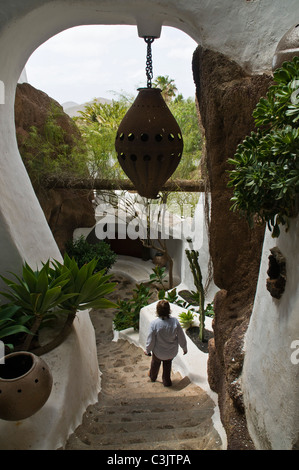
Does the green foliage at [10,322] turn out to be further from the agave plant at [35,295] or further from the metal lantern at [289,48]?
the metal lantern at [289,48]

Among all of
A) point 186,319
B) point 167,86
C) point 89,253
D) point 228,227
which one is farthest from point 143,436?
point 167,86

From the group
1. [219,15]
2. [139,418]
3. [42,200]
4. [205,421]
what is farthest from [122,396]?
[42,200]

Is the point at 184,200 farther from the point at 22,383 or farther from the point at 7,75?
the point at 22,383

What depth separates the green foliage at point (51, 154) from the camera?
27.3 feet

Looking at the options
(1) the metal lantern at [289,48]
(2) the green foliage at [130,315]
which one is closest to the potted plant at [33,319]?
(1) the metal lantern at [289,48]

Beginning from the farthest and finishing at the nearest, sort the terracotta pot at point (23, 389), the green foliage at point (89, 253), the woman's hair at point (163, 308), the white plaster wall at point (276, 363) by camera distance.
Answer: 1. the green foliage at point (89, 253)
2. the woman's hair at point (163, 308)
3. the terracotta pot at point (23, 389)
4. the white plaster wall at point (276, 363)

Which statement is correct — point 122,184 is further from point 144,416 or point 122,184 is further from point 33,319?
point 144,416

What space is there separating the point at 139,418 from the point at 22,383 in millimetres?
1429

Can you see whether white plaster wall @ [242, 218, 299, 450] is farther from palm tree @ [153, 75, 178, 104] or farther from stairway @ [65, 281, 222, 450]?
palm tree @ [153, 75, 178, 104]

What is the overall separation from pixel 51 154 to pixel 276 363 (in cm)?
754

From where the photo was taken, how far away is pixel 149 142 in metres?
2.68

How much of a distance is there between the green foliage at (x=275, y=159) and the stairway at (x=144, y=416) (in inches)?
75.4

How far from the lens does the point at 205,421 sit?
11.0 feet

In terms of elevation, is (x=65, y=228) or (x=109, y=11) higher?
(x=109, y=11)
